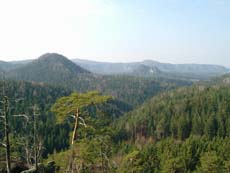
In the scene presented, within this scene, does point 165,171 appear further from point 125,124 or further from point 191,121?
point 125,124

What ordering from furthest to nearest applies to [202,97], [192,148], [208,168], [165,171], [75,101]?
[202,97] < [192,148] < [165,171] < [208,168] < [75,101]

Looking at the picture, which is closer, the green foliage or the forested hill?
the green foliage

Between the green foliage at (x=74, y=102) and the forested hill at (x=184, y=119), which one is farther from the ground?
the green foliage at (x=74, y=102)

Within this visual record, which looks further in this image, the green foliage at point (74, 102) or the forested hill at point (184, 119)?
the forested hill at point (184, 119)

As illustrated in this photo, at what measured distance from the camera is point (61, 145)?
135500mm

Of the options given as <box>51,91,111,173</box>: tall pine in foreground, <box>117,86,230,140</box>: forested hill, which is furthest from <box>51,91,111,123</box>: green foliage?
<box>117,86,230,140</box>: forested hill

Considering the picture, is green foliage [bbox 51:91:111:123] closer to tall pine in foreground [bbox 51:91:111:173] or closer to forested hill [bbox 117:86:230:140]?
tall pine in foreground [bbox 51:91:111:173]

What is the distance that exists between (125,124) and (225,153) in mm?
88745

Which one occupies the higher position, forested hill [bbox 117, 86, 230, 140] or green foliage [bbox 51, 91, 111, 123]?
green foliage [bbox 51, 91, 111, 123]

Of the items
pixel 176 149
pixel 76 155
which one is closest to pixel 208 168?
pixel 176 149

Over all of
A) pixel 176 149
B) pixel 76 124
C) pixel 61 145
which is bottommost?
pixel 61 145

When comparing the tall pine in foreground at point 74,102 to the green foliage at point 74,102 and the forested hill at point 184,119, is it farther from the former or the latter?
the forested hill at point 184,119

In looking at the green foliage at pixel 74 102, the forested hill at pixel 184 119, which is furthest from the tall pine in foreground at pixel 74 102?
the forested hill at pixel 184 119

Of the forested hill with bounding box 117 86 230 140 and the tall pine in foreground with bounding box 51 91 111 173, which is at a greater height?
the tall pine in foreground with bounding box 51 91 111 173
